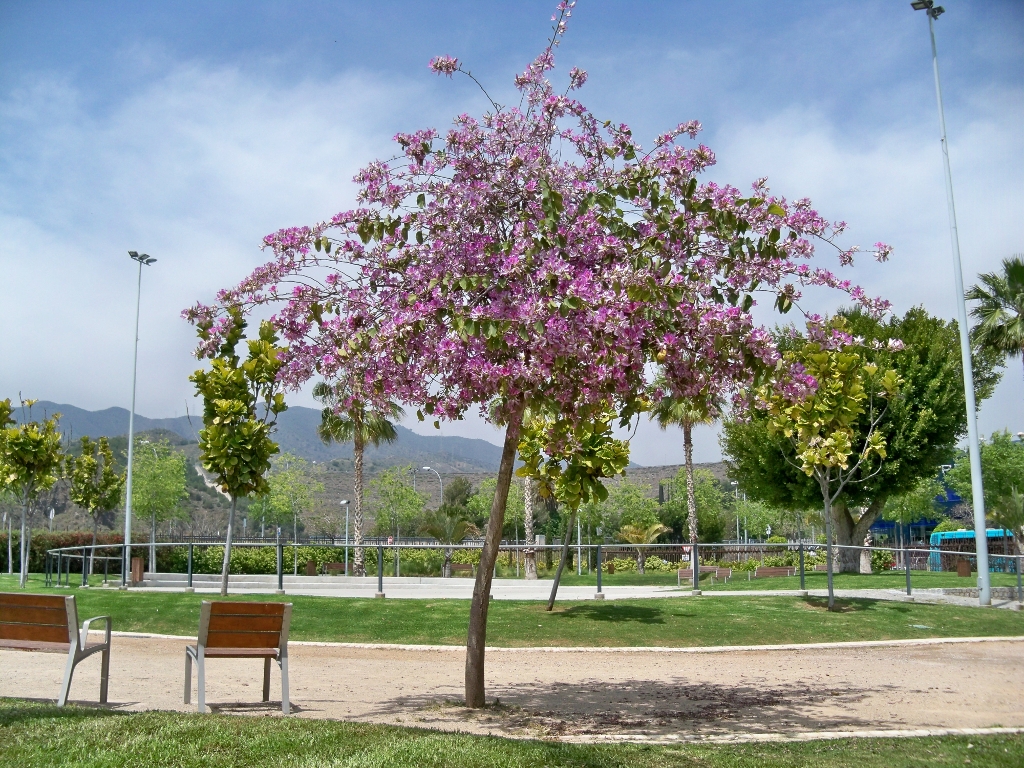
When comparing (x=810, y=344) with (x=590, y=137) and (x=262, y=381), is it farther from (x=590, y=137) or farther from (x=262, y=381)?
(x=262, y=381)

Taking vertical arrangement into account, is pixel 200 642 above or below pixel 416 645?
above

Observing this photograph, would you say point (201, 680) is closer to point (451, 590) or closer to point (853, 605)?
point (853, 605)

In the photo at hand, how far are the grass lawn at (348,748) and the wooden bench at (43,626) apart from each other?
0.99m

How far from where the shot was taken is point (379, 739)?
5770 mm

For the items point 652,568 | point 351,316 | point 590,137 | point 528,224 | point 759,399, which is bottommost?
point 652,568

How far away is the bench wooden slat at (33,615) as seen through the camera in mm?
7730

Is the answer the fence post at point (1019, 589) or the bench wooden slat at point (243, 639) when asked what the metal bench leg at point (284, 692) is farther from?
the fence post at point (1019, 589)

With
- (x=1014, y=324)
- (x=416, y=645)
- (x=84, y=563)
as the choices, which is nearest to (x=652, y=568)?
(x=1014, y=324)

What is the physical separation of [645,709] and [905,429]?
2188 cm

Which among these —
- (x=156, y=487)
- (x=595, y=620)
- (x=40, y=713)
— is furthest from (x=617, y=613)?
(x=156, y=487)

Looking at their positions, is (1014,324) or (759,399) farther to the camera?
(1014,324)

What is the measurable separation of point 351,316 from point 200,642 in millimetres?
2926

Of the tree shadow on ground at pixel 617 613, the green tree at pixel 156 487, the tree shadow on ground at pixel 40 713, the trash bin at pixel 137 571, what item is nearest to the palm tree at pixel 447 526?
the green tree at pixel 156 487

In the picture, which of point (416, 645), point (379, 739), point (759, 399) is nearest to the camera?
point (379, 739)
